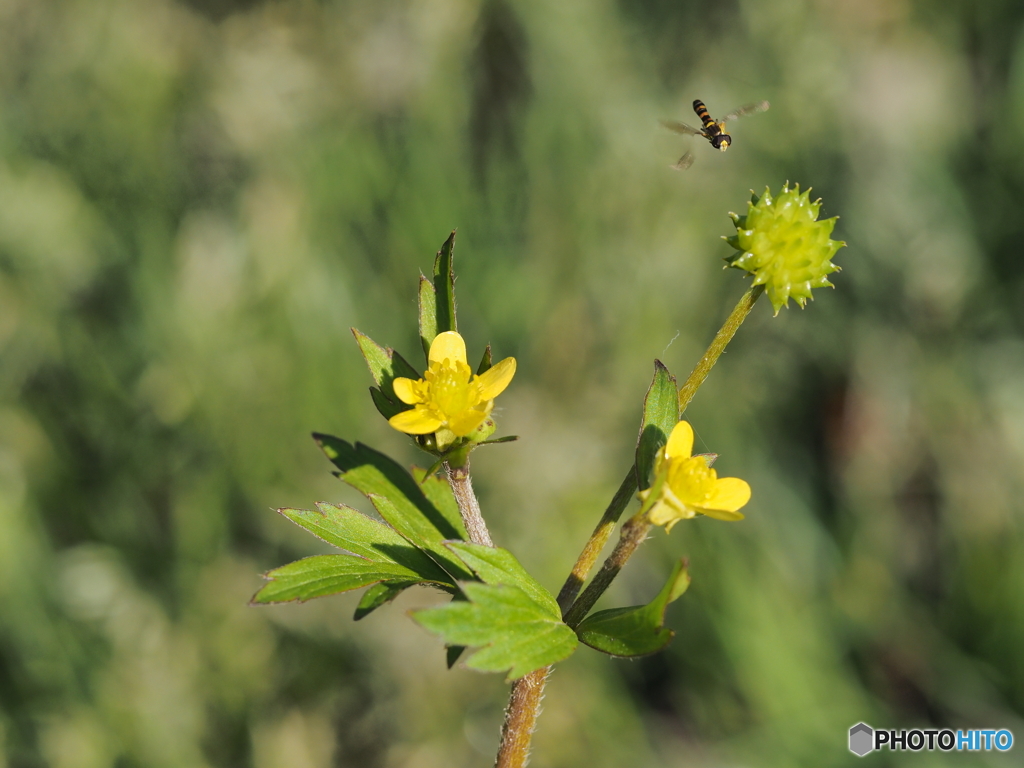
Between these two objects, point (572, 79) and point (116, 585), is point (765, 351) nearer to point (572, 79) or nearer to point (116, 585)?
point (572, 79)

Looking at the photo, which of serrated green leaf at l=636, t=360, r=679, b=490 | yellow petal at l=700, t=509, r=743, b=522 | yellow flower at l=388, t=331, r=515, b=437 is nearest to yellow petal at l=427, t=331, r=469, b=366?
yellow flower at l=388, t=331, r=515, b=437

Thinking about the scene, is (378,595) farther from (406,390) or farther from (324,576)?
(406,390)

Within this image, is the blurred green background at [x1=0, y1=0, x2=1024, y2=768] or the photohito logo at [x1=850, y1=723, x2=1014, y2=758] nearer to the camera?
the photohito logo at [x1=850, y1=723, x2=1014, y2=758]

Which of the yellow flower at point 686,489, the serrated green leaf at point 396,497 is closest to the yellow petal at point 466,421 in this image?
the serrated green leaf at point 396,497

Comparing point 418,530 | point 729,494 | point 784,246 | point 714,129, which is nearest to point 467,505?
point 418,530

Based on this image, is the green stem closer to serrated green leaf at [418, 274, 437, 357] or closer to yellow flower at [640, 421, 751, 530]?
yellow flower at [640, 421, 751, 530]

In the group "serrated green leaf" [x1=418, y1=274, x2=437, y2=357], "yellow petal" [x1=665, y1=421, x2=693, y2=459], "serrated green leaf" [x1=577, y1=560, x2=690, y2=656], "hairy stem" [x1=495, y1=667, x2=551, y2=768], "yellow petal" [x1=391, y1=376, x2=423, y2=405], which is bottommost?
"hairy stem" [x1=495, y1=667, x2=551, y2=768]
